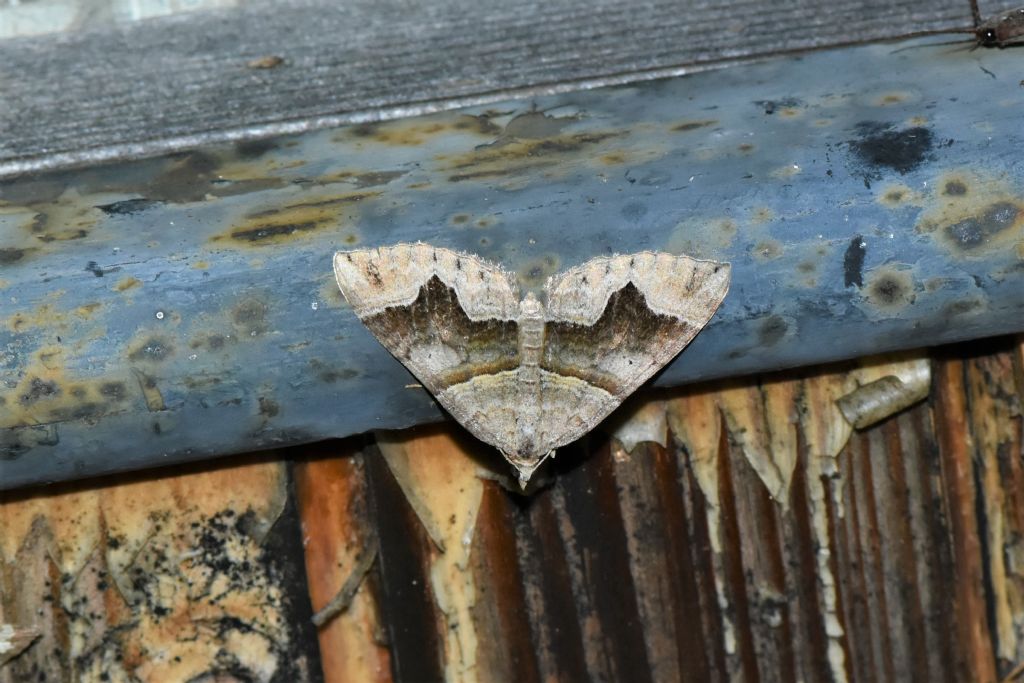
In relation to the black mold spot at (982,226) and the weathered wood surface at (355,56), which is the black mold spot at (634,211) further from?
the weathered wood surface at (355,56)

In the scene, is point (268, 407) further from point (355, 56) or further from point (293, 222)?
point (355, 56)

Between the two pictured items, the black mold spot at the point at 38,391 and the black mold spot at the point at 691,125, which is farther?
the black mold spot at the point at 691,125

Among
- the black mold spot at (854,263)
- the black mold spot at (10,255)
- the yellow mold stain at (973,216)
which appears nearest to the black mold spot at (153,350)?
the black mold spot at (10,255)

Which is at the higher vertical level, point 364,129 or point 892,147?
point 364,129

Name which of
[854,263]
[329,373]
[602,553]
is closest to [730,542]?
[602,553]

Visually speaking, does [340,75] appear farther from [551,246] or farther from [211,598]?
[211,598]

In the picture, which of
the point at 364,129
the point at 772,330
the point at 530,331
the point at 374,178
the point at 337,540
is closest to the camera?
the point at 772,330
